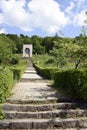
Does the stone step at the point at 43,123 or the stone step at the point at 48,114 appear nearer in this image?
the stone step at the point at 43,123

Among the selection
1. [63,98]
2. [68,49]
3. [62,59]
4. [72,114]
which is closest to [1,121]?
[72,114]

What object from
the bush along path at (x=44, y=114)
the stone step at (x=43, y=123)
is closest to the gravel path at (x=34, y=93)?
the bush along path at (x=44, y=114)

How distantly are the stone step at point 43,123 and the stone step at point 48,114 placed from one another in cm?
34

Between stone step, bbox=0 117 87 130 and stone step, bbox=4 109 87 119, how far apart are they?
0.34 m

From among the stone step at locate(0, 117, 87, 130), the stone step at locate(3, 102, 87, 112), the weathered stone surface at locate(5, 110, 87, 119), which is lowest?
the stone step at locate(0, 117, 87, 130)

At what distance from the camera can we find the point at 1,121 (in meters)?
7.62

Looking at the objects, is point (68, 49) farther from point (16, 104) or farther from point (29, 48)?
point (29, 48)

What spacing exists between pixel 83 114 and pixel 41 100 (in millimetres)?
1730

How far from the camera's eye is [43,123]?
7582mm

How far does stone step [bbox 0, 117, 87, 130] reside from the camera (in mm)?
7492

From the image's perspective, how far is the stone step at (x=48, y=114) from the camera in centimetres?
812

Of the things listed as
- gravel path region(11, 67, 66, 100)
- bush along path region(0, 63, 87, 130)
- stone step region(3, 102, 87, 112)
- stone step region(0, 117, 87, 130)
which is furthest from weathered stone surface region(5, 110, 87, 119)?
gravel path region(11, 67, 66, 100)

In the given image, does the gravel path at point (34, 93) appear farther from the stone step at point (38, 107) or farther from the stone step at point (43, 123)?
the stone step at point (43, 123)

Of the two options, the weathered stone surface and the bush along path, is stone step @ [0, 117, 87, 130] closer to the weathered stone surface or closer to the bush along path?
the bush along path
